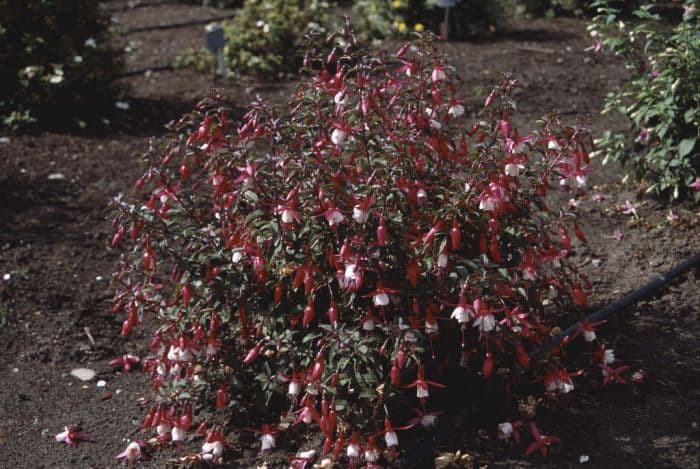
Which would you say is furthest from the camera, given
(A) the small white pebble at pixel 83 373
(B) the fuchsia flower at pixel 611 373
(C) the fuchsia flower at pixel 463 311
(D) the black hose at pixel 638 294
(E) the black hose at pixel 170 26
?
(E) the black hose at pixel 170 26

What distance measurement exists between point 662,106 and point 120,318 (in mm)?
2709

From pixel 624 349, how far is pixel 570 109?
9.83ft

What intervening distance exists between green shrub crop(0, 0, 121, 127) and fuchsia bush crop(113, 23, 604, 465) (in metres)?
3.25

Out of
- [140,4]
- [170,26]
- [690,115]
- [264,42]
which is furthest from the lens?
[140,4]

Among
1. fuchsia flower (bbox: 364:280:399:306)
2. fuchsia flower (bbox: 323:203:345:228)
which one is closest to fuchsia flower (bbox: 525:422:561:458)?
fuchsia flower (bbox: 364:280:399:306)

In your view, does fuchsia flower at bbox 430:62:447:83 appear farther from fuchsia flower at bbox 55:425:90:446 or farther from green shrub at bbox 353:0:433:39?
green shrub at bbox 353:0:433:39

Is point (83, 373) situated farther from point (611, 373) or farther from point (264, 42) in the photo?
point (264, 42)

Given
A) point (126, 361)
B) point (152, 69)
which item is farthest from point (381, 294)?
point (152, 69)

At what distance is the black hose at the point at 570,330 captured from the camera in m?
2.67

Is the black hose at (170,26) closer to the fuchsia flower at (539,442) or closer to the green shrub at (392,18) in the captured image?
the green shrub at (392,18)

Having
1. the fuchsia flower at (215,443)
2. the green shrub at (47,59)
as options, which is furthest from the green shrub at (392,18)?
the fuchsia flower at (215,443)

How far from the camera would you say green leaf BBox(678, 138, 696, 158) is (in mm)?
3842

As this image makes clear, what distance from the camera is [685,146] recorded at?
152 inches

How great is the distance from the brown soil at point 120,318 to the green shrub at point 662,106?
200 mm
